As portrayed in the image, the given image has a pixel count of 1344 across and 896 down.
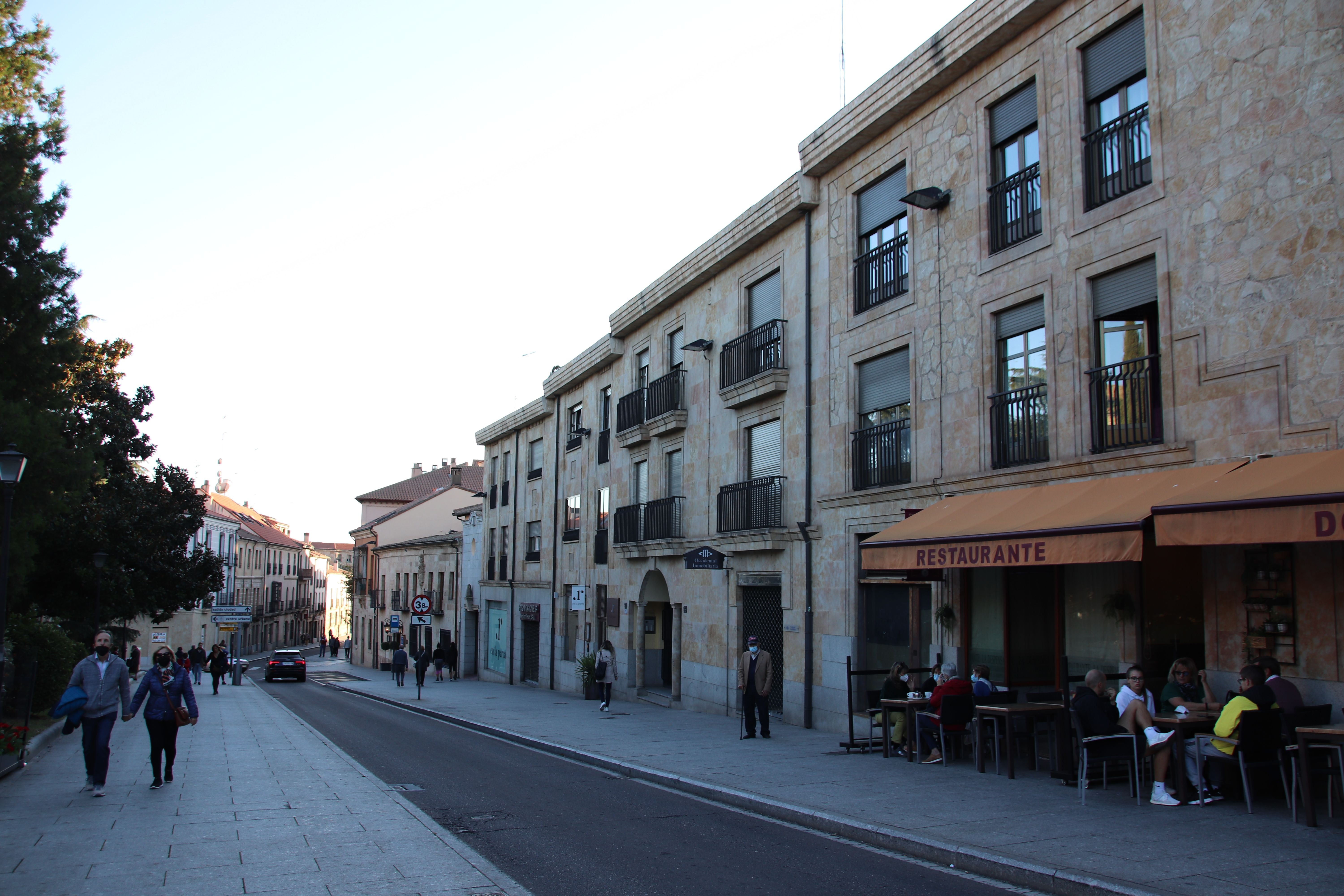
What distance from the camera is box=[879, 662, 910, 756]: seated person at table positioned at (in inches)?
521

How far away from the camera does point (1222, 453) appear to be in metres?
10.1

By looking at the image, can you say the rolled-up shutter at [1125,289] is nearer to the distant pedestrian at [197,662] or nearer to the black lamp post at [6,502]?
the black lamp post at [6,502]

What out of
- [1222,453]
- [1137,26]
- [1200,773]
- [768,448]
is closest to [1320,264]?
[1222,453]

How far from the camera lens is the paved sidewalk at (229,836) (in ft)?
22.5

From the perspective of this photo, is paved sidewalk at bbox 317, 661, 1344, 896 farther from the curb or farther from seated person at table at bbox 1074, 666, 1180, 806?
seated person at table at bbox 1074, 666, 1180, 806

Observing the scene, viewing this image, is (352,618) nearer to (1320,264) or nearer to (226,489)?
(226,489)

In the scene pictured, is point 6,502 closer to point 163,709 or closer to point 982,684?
point 163,709

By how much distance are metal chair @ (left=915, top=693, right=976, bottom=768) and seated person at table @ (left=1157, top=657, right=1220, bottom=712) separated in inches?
89.5

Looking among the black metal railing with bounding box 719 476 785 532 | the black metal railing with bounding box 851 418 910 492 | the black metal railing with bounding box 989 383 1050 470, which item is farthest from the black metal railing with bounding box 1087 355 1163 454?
the black metal railing with bounding box 719 476 785 532

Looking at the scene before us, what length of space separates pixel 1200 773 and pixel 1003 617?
4607mm

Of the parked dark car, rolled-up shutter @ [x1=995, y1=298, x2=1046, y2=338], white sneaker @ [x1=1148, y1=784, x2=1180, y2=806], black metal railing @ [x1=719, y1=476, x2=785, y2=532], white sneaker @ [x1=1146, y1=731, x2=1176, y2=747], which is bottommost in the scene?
the parked dark car

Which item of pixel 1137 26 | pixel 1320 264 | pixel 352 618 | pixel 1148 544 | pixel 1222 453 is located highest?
pixel 1137 26

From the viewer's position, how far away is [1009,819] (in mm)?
8719

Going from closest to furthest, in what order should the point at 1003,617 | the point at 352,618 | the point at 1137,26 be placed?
1. the point at 1137,26
2. the point at 1003,617
3. the point at 352,618
